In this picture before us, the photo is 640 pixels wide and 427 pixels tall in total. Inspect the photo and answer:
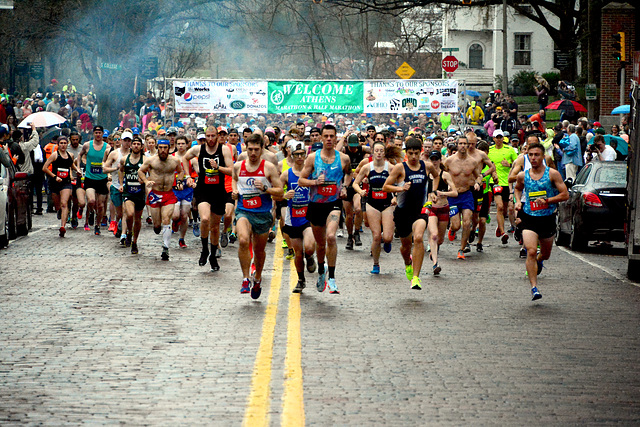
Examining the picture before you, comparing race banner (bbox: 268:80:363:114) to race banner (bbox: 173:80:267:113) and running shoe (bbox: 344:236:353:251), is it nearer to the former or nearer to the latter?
race banner (bbox: 173:80:267:113)

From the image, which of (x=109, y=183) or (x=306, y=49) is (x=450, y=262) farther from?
(x=306, y=49)

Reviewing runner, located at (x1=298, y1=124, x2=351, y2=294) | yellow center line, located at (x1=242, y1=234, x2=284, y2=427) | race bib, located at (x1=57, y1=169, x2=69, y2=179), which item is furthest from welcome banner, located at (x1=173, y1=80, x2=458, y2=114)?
yellow center line, located at (x1=242, y1=234, x2=284, y2=427)

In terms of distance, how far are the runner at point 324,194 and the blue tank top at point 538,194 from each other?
2142 millimetres

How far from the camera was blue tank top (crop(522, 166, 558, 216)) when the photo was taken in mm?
12000

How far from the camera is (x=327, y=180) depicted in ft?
39.1

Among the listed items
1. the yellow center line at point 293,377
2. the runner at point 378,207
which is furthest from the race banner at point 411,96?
the yellow center line at point 293,377

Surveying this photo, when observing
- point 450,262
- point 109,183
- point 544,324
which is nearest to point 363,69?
point 109,183

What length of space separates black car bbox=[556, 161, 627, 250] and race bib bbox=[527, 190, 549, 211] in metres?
5.20

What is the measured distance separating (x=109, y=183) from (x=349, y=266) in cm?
729

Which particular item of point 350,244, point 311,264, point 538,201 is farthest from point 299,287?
point 350,244

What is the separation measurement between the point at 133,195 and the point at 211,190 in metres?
2.67

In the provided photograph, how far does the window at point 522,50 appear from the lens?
65.6 meters

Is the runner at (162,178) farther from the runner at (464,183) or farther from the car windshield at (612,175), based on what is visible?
the car windshield at (612,175)

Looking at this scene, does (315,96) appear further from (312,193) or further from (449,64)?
(312,193)
